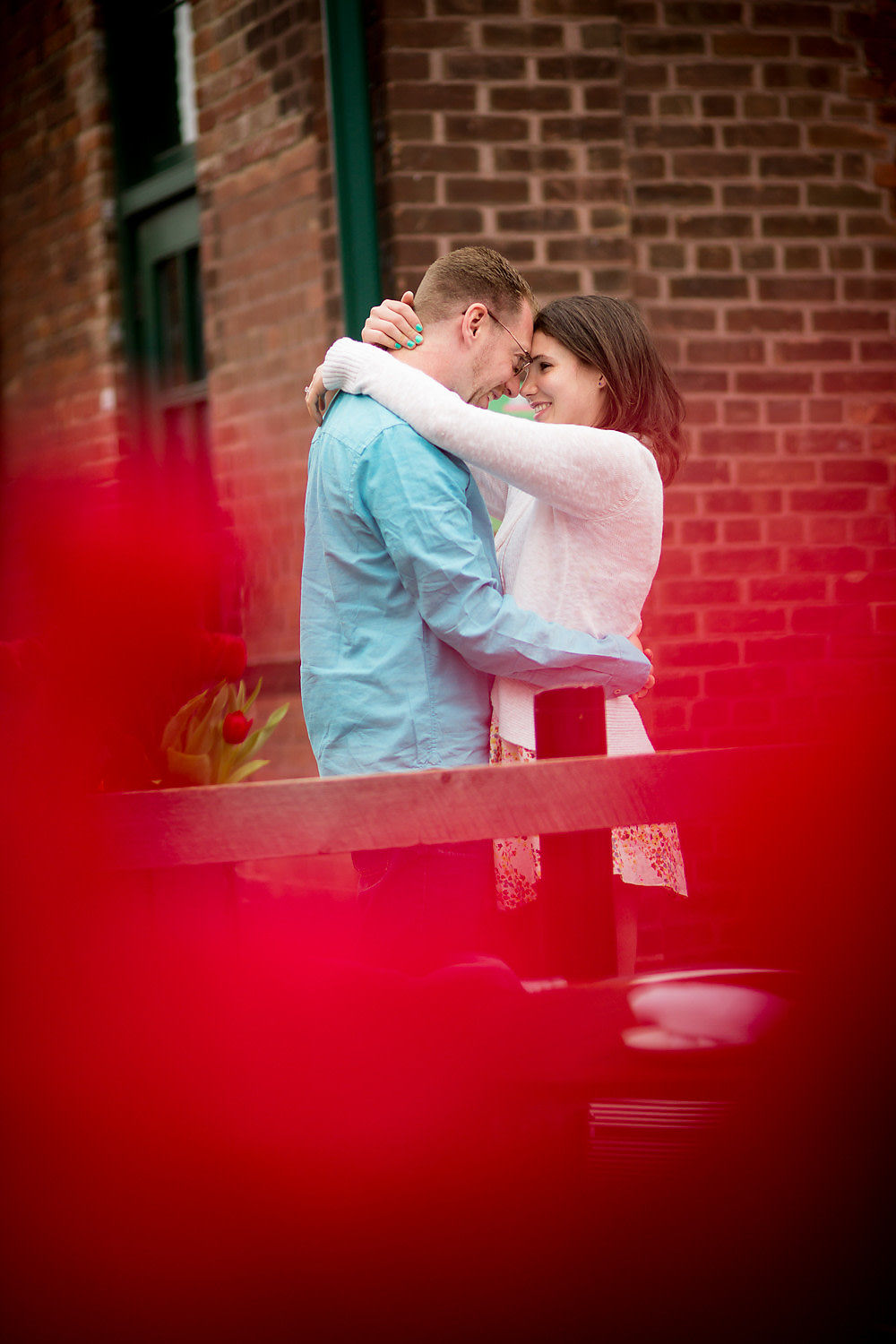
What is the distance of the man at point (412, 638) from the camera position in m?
2.38

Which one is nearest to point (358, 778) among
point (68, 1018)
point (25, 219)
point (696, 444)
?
point (68, 1018)

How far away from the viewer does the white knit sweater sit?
2.43 m

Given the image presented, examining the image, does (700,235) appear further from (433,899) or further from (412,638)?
(433,899)

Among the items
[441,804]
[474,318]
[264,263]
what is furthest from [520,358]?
[264,263]

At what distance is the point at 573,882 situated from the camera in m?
2.09

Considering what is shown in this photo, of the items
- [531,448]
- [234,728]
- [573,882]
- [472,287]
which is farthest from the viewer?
[472,287]

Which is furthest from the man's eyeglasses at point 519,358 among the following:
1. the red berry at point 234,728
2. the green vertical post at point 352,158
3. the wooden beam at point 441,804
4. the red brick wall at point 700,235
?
the red brick wall at point 700,235

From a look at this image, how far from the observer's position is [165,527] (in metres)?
2.22

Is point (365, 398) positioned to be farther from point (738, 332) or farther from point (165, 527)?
point (738, 332)

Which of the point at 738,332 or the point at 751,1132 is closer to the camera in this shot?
the point at 751,1132

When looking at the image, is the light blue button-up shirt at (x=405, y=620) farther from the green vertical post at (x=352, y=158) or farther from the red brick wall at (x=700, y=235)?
the red brick wall at (x=700, y=235)

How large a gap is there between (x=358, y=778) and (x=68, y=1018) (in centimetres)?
43

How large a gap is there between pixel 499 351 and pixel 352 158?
5.77 feet

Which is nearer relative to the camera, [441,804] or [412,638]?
[441,804]
